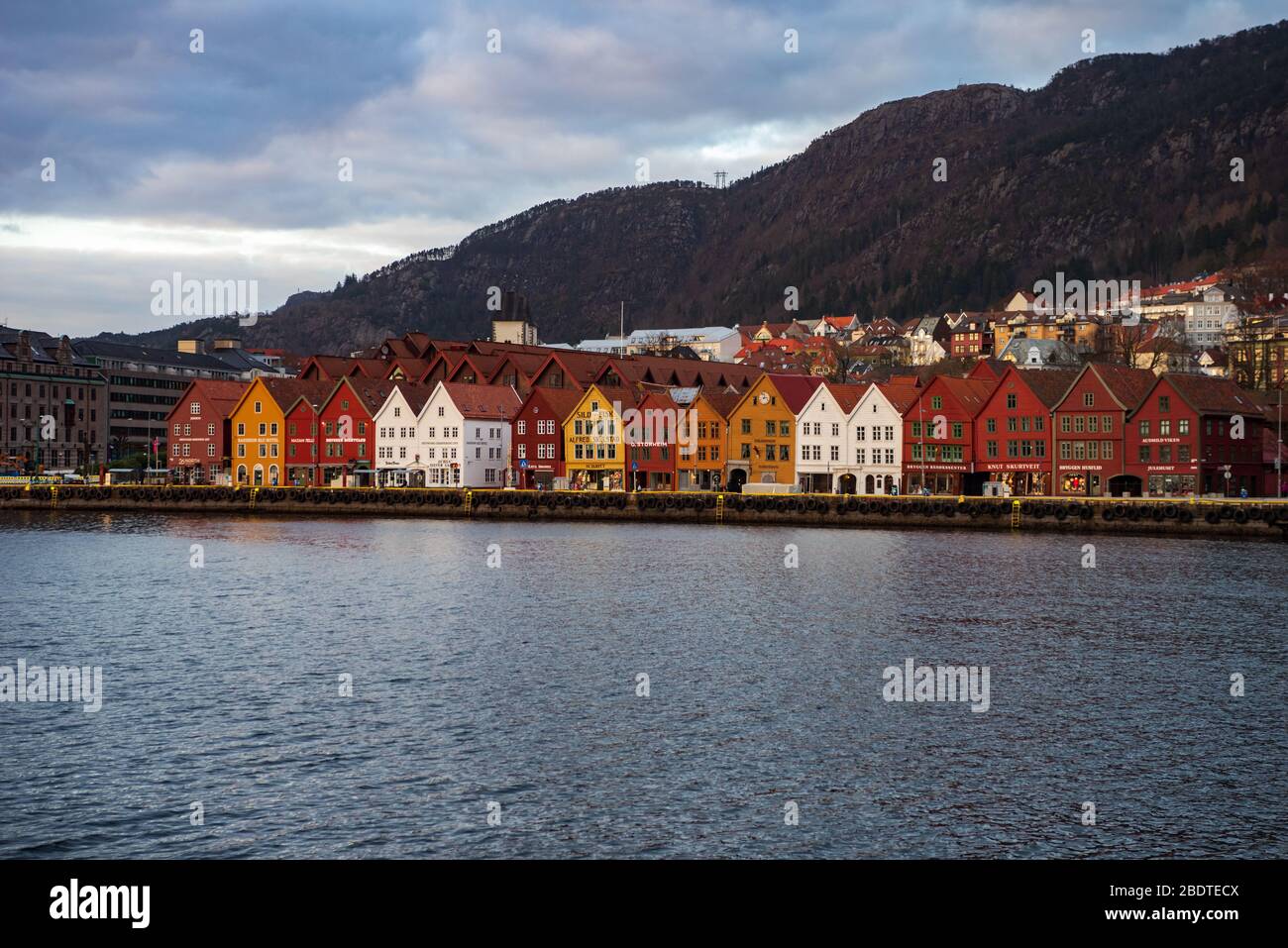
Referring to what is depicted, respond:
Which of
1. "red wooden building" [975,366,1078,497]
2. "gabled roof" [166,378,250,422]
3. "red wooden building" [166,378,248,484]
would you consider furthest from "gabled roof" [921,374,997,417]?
"gabled roof" [166,378,250,422]

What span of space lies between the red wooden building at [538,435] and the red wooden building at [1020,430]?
4247 cm

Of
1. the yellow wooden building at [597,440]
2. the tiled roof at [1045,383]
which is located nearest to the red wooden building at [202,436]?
the yellow wooden building at [597,440]

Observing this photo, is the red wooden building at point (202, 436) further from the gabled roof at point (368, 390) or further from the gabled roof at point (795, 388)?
the gabled roof at point (795, 388)

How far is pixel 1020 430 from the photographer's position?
112 m

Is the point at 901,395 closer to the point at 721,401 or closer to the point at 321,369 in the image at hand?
the point at 721,401

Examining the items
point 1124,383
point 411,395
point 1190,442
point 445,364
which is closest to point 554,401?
point 411,395

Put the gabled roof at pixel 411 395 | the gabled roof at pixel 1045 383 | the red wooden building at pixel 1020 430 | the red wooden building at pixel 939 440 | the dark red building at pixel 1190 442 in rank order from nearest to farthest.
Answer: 1. the dark red building at pixel 1190 442
2. the red wooden building at pixel 1020 430
3. the gabled roof at pixel 1045 383
4. the red wooden building at pixel 939 440
5. the gabled roof at pixel 411 395

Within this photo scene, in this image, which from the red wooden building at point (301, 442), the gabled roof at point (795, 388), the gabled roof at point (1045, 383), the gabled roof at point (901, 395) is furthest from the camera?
the red wooden building at point (301, 442)

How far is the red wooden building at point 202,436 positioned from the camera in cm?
14388

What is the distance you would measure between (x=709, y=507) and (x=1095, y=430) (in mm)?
33008

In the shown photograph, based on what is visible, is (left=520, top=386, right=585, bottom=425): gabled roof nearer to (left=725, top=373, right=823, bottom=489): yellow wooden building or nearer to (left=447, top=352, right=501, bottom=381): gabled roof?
(left=447, top=352, right=501, bottom=381): gabled roof
